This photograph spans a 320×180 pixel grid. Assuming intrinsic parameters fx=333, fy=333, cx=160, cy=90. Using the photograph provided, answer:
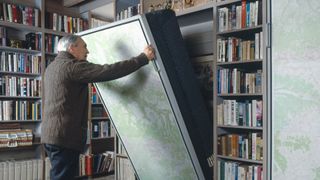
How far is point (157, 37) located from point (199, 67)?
0.94m

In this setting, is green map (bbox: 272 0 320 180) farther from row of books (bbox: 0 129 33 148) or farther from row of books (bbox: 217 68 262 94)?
row of books (bbox: 0 129 33 148)

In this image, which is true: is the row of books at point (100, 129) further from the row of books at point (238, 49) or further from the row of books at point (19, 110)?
the row of books at point (238, 49)

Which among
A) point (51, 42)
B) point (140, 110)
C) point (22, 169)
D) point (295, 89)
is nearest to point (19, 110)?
point (22, 169)

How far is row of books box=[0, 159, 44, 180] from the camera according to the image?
3916 millimetres

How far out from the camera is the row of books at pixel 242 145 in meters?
2.42

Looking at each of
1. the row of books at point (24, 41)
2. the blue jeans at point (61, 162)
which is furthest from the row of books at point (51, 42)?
the blue jeans at point (61, 162)

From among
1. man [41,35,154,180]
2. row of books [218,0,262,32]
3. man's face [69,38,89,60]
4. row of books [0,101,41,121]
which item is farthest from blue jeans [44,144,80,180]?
row of books [0,101,41,121]

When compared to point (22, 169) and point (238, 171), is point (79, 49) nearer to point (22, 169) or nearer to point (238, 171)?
point (238, 171)

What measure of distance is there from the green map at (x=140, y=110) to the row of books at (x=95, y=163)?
2.19 metres

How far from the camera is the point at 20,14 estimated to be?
4172 mm

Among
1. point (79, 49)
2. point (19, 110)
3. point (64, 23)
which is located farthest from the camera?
point (64, 23)

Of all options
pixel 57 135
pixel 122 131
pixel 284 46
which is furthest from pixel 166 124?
pixel 284 46

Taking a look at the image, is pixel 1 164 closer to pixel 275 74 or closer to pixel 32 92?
pixel 32 92

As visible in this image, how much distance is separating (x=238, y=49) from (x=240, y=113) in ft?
1.60
